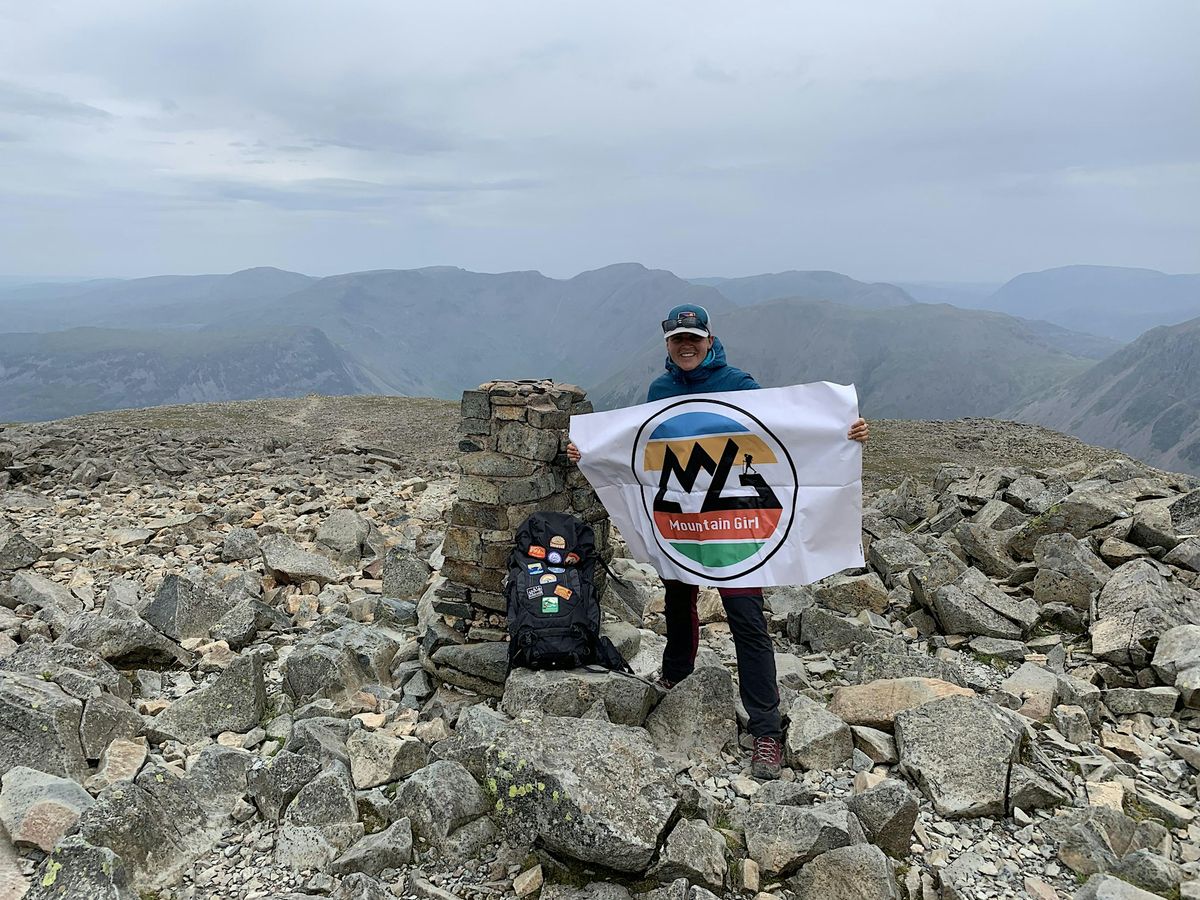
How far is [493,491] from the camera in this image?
7.61 m

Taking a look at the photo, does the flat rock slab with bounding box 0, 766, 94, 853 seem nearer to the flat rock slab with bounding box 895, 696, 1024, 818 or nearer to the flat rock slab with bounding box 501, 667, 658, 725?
the flat rock slab with bounding box 501, 667, 658, 725

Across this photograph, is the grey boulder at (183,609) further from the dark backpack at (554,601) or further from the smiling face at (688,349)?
the smiling face at (688,349)

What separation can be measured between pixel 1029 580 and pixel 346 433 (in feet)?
97.9

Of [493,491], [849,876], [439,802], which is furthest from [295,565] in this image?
[849,876]

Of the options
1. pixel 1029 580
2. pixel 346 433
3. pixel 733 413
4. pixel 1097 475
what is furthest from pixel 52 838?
pixel 346 433

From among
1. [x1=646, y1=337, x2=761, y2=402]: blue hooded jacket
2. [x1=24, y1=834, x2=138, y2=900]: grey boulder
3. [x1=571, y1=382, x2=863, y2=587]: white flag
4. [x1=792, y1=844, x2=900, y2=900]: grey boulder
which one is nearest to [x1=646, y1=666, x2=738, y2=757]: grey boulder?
[x1=571, y1=382, x2=863, y2=587]: white flag

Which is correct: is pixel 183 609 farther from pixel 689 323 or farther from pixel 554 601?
pixel 689 323

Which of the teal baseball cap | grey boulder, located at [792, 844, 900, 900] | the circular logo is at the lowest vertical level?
grey boulder, located at [792, 844, 900, 900]

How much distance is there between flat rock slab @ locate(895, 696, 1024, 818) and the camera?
5434 millimetres

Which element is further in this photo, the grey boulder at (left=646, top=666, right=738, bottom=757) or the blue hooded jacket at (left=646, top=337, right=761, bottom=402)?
the blue hooded jacket at (left=646, top=337, right=761, bottom=402)

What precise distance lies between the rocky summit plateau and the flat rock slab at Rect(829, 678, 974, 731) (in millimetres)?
25

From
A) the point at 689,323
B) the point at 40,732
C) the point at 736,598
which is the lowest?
the point at 40,732

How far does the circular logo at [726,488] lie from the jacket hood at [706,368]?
0.69ft

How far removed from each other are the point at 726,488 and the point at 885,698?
2372 millimetres
